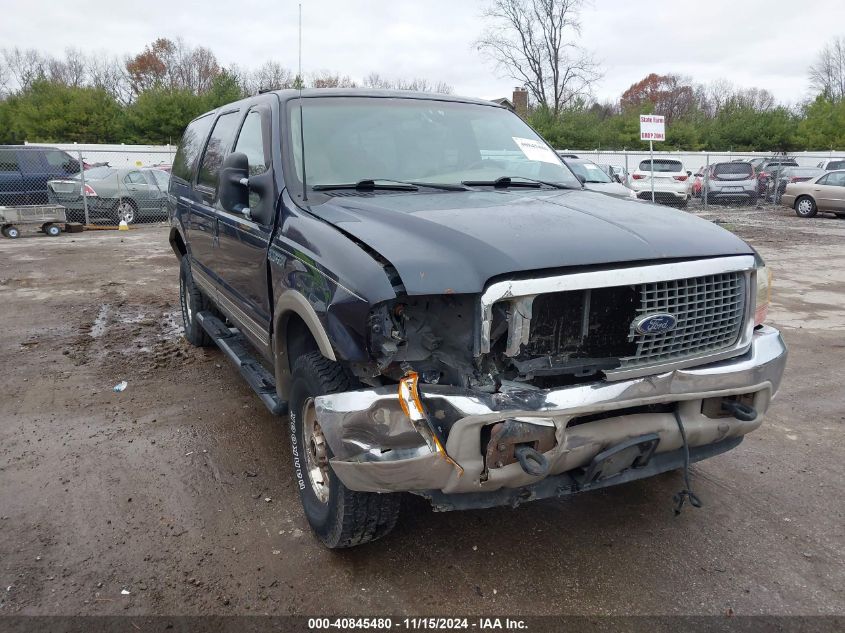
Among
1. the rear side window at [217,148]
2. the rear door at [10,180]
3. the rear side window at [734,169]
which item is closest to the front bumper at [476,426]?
the rear side window at [217,148]

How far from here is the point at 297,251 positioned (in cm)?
301

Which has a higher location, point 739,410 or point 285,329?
point 285,329

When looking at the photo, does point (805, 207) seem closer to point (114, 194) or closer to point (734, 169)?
point (734, 169)

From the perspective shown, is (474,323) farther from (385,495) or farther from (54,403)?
(54,403)

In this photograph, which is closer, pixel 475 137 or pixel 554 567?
pixel 554 567

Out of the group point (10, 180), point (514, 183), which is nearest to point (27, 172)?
point (10, 180)

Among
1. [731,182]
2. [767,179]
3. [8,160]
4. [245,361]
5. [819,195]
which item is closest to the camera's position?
[245,361]

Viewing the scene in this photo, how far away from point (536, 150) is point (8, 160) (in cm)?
1553

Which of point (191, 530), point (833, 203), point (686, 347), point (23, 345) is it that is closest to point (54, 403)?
point (23, 345)

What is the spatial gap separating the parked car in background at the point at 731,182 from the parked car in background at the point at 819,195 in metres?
2.60

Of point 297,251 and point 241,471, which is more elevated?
point 297,251

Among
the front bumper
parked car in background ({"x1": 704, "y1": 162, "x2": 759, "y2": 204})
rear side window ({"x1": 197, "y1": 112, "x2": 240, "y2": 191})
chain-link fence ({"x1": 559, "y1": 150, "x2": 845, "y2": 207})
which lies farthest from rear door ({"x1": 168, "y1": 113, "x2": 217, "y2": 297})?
parked car in background ({"x1": 704, "y1": 162, "x2": 759, "y2": 204})

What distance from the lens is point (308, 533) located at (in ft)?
10.5

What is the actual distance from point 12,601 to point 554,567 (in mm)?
2259
